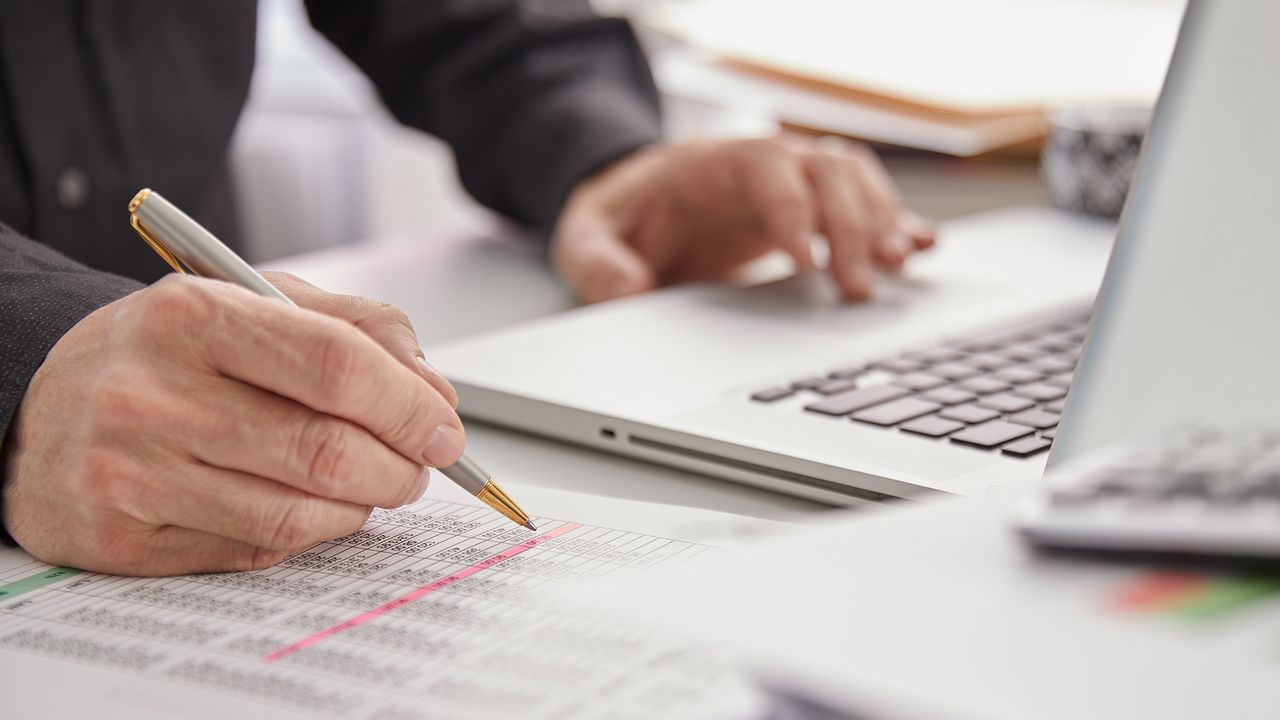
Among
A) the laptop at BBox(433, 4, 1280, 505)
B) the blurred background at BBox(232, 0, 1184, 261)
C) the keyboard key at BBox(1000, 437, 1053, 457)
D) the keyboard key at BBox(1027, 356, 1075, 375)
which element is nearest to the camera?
the laptop at BBox(433, 4, 1280, 505)

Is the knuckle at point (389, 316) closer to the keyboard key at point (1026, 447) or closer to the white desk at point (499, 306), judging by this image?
the white desk at point (499, 306)

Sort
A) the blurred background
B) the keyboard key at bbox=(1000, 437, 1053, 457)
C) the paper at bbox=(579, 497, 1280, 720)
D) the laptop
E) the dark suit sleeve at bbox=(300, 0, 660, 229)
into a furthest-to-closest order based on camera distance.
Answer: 1. the blurred background
2. the dark suit sleeve at bbox=(300, 0, 660, 229)
3. the keyboard key at bbox=(1000, 437, 1053, 457)
4. the laptop
5. the paper at bbox=(579, 497, 1280, 720)

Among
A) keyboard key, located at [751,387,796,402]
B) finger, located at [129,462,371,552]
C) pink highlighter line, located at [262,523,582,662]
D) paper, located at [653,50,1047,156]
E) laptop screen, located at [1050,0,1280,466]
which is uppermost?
paper, located at [653,50,1047,156]

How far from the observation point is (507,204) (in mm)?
1000

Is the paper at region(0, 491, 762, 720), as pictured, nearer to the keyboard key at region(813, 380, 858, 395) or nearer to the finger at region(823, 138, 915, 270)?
the keyboard key at region(813, 380, 858, 395)

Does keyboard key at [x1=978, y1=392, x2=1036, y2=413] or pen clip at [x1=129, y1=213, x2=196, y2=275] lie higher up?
pen clip at [x1=129, y1=213, x2=196, y2=275]

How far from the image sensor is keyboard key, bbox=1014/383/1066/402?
516 millimetres

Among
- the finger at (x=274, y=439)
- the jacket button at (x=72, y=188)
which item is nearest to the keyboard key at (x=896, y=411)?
the finger at (x=274, y=439)

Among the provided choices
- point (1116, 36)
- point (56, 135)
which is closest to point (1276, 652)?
point (56, 135)

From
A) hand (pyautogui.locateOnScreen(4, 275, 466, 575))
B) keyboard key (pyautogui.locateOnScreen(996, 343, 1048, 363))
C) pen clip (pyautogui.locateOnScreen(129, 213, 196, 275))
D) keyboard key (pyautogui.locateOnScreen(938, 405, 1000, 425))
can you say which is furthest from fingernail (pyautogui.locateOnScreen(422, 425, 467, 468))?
keyboard key (pyautogui.locateOnScreen(996, 343, 1048, 363))

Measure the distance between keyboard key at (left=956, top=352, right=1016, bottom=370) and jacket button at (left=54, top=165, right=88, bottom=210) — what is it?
597 mm

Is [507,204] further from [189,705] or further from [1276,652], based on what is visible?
[1276,652]

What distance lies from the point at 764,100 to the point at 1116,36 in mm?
608

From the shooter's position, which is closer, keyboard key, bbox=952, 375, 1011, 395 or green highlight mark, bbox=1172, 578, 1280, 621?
green highlight mark, bbox=1172, 578, 1280, 621
